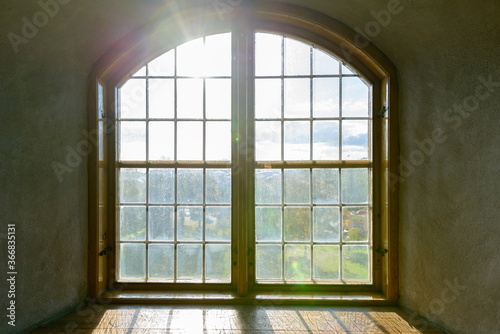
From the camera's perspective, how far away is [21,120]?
5.87ft

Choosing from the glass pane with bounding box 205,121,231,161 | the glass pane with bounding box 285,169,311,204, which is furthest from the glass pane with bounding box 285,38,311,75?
A: the glass pane with bounding box 285,169,311,204

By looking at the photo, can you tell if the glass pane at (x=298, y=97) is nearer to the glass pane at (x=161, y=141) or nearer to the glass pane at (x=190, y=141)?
the glass pane at (x=190, y=141)

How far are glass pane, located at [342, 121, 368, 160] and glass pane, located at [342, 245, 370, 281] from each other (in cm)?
78

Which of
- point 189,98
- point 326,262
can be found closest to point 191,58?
point 189,98

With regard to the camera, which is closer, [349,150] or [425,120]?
[425,120]

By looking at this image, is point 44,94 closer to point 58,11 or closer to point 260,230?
point 58,11

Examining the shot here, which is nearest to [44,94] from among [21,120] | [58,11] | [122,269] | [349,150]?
[21,120]

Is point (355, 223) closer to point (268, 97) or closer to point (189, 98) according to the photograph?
point (268, 97)

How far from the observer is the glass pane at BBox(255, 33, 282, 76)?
2354 mm

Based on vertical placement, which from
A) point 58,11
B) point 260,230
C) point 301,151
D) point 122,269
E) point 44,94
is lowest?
point 122,269

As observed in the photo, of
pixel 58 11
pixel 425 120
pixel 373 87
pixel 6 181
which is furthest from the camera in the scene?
pixel 373 87

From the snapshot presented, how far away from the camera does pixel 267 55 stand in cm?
236

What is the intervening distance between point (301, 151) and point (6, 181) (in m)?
2.08

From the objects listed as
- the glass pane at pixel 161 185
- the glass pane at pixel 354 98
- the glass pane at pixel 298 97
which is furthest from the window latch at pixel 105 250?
the glass pane at pixel 354 98
